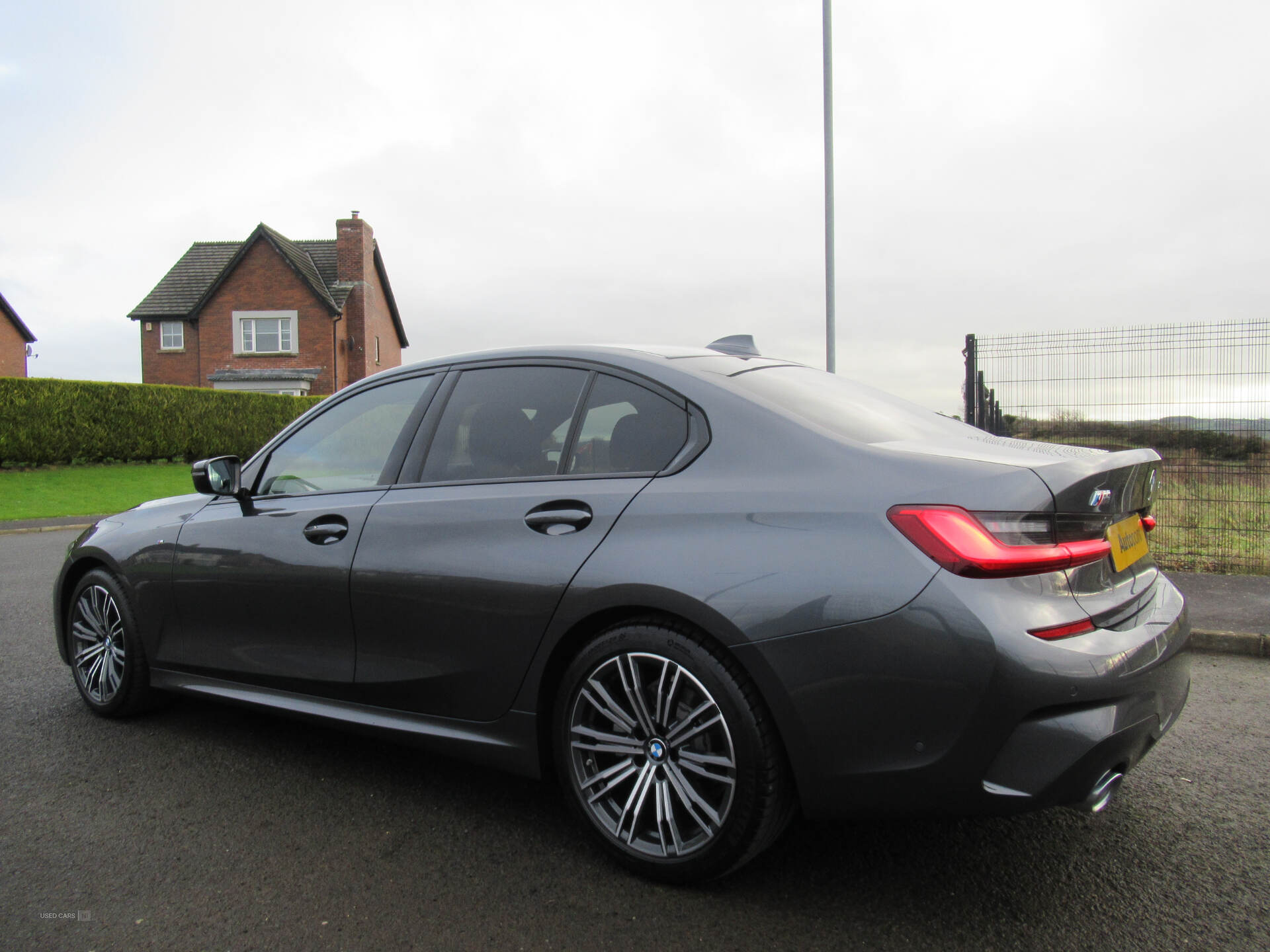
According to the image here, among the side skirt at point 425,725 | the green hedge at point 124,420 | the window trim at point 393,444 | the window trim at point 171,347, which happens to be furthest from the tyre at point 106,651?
the window trim at point 171,347

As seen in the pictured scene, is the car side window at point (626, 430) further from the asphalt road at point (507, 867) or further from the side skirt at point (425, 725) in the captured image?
the asphalt road at point (507, 867)

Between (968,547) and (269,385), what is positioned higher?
(269,385)

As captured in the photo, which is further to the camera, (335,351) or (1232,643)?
(335,351)

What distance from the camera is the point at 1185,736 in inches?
148

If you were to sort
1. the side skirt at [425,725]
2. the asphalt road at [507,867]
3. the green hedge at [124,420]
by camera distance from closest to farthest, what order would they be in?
the asphalt road at [507,867]
the side skirt at [425,725]
the green hedge at [124,420]

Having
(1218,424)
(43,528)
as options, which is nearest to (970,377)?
(1218,424)

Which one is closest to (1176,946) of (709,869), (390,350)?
(709,869)

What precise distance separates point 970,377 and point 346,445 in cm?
676

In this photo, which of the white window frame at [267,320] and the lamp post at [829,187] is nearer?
the lamp post at [829,187]

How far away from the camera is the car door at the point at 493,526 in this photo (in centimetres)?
275

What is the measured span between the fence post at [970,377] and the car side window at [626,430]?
21.5 feet

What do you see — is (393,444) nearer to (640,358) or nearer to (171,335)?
(640,358)

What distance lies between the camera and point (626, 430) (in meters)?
2.85

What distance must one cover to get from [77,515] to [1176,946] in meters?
17.0
